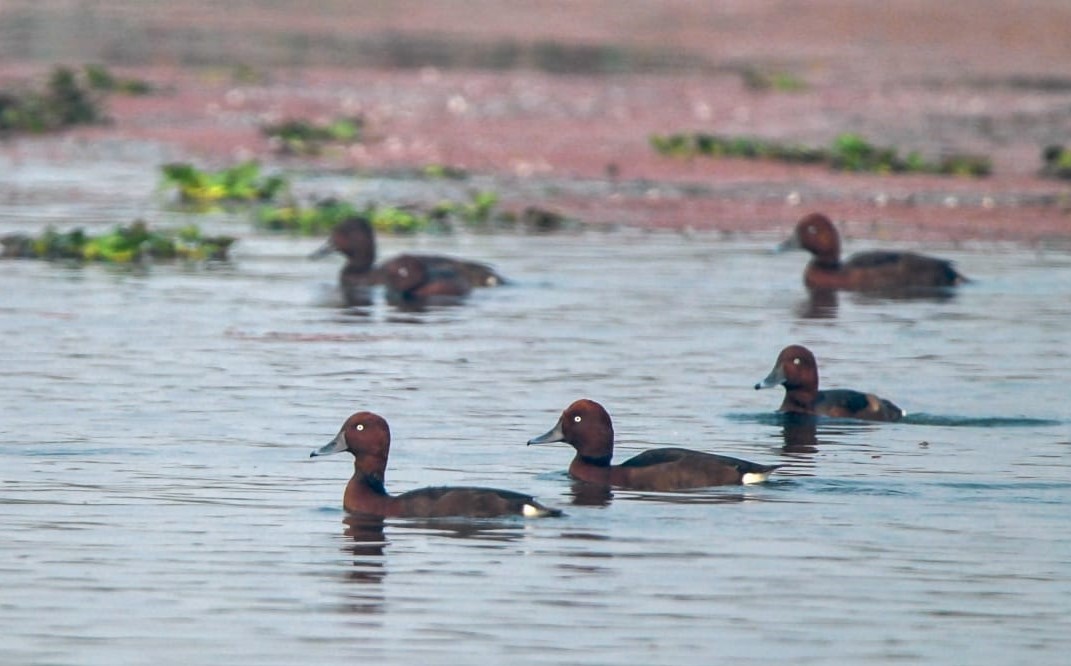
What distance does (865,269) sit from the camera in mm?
21531

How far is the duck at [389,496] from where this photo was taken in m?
11.5

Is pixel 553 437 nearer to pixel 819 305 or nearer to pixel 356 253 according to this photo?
pixel 819 305

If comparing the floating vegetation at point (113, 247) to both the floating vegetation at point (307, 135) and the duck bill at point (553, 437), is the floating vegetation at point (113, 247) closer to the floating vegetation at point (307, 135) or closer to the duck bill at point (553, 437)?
the floating vegetation at point (307, 135)

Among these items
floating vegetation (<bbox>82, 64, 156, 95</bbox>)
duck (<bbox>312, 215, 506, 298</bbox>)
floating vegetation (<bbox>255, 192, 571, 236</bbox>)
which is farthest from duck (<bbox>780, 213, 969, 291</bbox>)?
floating vegetation (<bbox>82, 64, 156, 95</bbox>)

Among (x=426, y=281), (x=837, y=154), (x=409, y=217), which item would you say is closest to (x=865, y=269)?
(x=426, y=281)

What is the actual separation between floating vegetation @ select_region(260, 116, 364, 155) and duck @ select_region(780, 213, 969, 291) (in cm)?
1204

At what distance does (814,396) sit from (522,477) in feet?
8.70

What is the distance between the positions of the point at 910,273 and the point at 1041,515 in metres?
9.62

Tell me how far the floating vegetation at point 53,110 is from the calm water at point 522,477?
12.6 meters

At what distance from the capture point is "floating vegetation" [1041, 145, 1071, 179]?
3053cm

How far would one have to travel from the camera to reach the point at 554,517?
11672 mm

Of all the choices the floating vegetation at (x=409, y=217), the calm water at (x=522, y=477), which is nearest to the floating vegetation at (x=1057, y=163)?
the floating vegetation at (x=409, y=217)

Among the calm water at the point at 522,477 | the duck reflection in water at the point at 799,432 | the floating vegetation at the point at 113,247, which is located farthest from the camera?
the floating vegetation at the point at 113,247

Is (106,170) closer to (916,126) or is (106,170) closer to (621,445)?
(916,126)
